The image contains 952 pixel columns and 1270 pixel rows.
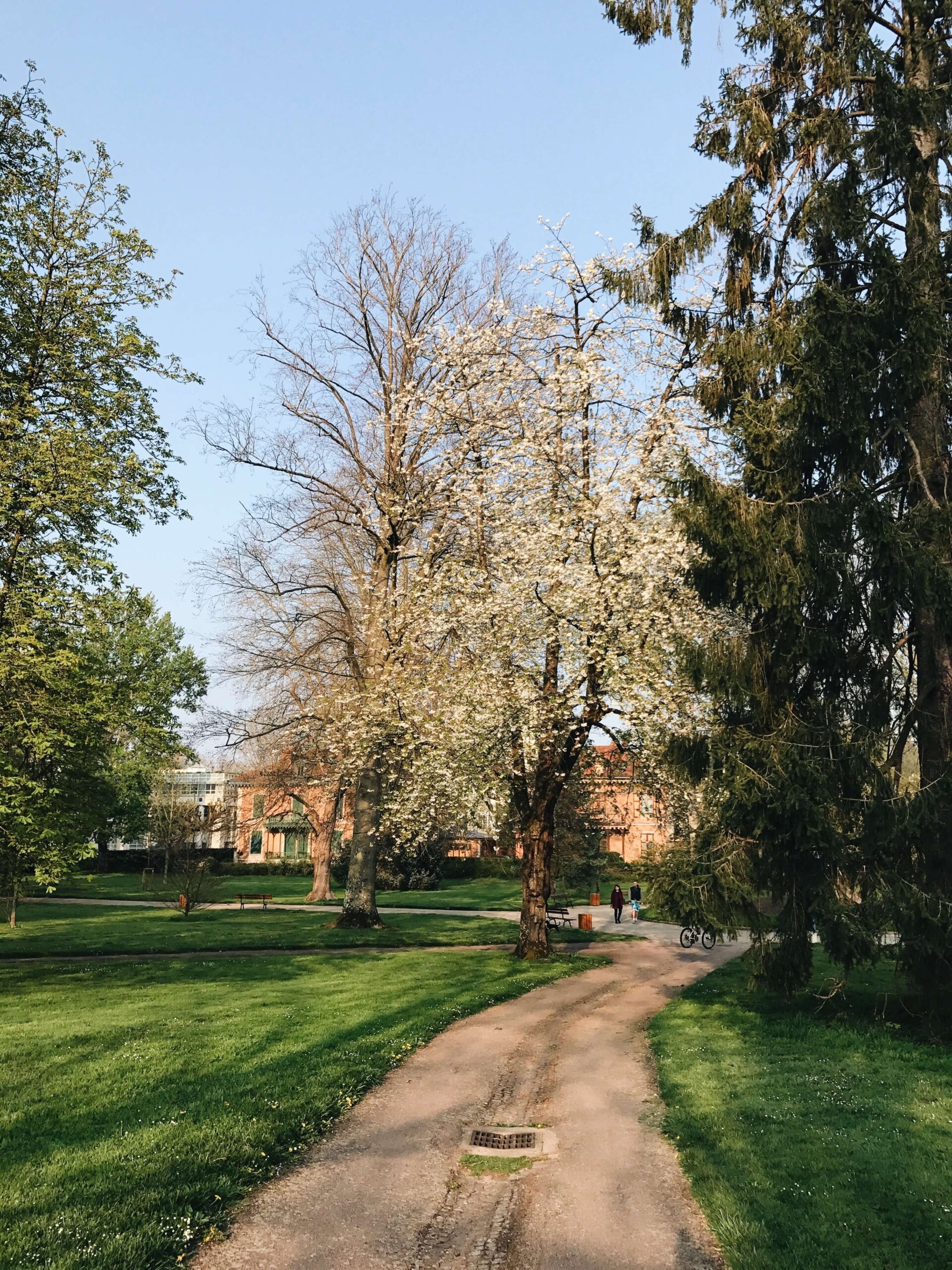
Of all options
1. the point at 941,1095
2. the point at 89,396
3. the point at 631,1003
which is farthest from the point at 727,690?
the point at 89,396

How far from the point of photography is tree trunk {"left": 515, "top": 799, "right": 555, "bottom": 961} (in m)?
21.7

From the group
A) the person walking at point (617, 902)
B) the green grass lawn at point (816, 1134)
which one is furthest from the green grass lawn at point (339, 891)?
the green grass lawn at point (816, 1134)

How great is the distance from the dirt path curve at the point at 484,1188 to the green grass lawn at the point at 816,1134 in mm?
357

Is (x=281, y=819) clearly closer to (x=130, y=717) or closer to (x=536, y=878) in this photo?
(x=536, y=878)

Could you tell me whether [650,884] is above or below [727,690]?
below

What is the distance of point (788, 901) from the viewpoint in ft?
43.4

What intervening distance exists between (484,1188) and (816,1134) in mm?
3419

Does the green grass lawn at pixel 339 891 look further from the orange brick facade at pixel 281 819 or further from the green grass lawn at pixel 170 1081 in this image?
the green grass lawn at pixel 170 1081

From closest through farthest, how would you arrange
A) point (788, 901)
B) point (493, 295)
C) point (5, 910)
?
1. point (788, 901)
2. point (493, 295)
3. point (5, 910)

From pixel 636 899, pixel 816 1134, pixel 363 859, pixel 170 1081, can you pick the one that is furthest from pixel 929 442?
pixel 636 899

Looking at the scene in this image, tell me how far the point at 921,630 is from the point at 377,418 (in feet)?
56.6

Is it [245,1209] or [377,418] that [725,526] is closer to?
[245,1209]

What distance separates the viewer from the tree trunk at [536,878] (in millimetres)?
21703

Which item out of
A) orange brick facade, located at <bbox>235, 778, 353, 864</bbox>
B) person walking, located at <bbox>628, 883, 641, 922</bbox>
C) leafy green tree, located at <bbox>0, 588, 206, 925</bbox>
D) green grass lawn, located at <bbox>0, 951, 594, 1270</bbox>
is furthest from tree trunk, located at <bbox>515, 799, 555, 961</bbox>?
person walking, located at <bbox>628, 883, 641, 922</bbox>
